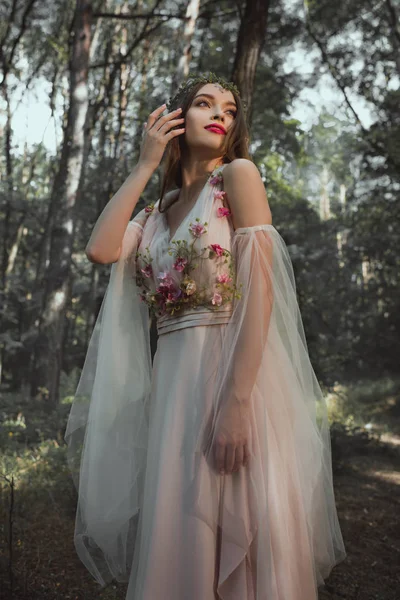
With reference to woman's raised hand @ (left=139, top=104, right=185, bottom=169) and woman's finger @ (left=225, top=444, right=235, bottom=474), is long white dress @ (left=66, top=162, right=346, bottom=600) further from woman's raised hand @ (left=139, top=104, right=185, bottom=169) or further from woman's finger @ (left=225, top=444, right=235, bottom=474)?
woman's raised hand @ (left=139, top=104, right=185, bottom=169)

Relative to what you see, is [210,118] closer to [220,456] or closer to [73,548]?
[220,456]

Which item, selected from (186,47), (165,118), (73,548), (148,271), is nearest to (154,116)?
(165,118)

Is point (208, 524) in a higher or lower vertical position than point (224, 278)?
lower

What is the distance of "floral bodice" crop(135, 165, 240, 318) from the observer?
2.11 meters

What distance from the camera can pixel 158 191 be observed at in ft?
30.6

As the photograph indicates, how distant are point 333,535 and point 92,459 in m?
0.98

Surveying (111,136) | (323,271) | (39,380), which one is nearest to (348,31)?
(111,136)

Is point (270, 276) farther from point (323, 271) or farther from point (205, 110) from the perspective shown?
point (323, 271)

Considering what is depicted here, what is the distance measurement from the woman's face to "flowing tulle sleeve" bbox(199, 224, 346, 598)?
18.2 inches

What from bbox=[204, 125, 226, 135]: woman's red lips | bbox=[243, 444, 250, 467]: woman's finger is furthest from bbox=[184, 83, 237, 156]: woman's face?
bbox=[243, 444, 250, 467]: woman's finger

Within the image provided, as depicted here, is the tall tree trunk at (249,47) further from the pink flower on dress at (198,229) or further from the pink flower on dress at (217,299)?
the pink flower on dress at (217,299)

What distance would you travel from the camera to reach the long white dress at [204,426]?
1874mm

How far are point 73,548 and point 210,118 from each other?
10.8ft

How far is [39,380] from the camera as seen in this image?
9.57m
